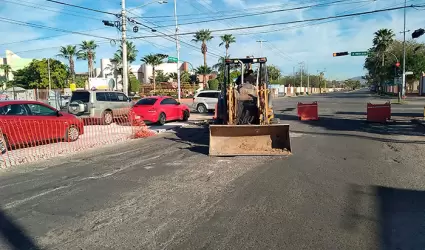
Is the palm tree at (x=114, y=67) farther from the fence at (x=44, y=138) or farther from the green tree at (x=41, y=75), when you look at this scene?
the fence at (x=44, y=138)

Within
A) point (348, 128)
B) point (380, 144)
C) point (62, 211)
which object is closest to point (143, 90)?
point (348, 128)

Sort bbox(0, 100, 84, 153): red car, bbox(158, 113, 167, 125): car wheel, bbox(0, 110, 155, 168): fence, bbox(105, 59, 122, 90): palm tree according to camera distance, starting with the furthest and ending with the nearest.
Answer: bbox(105, 59, 122, 90): palm tree
bbox(158, 113, 167, 125): car wheel
bbox(0, 100, 84, 153): red car
bbox(0, 110, 155, 168): fence

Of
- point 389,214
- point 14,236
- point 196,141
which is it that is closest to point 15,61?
point 196,141

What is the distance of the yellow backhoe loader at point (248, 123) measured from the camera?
9719 mm

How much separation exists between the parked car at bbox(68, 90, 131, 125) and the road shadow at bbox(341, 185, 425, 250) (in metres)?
14.3

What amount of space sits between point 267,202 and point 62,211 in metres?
3.30

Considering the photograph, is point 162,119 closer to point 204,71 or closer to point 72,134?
point 72,134

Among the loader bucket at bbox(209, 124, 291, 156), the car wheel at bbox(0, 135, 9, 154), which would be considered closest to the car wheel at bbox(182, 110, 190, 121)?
the loader bucket at bbox(209, 124, 291, 156)

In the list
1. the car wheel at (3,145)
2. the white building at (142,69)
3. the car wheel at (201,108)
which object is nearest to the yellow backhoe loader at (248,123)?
the car wheel at (3,145)

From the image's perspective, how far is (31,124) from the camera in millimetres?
11156

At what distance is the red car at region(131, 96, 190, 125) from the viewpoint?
18203 mm

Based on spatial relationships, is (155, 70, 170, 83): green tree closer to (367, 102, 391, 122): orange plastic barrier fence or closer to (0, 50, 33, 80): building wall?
(0, 50, 33, 80): building wall

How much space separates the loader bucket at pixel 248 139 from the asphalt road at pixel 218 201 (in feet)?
1.55

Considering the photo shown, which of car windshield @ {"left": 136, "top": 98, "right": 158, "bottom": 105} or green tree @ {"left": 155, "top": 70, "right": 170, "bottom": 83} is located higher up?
green tree @ {"left": 155, "top": 70, "right": 170, "bottom": 83}
